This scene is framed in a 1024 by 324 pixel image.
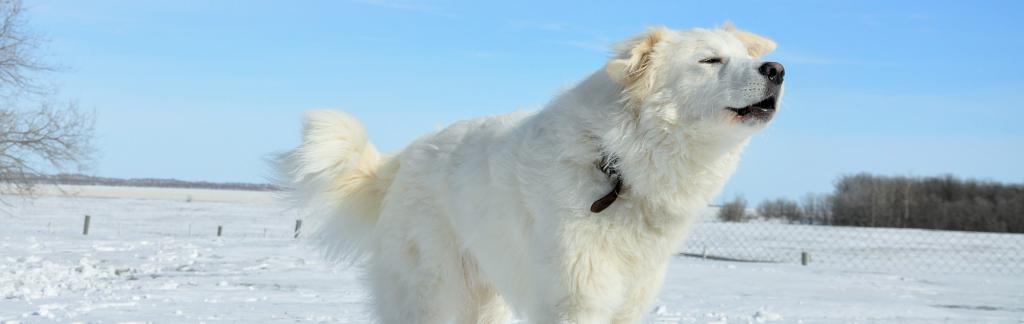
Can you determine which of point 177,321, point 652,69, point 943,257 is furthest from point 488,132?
point 943,257

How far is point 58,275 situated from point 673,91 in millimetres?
12096

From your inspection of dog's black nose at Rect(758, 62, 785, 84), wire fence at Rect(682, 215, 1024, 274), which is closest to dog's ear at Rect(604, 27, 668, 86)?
dog's black nose at Rect(758, 62, 785, 84)

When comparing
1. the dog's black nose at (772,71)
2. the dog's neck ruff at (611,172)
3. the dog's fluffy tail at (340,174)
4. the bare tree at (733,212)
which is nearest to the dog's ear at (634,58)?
the dog's neck ruff at (611,172)

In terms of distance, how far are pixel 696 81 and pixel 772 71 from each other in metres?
0.29

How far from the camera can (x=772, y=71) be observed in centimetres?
322

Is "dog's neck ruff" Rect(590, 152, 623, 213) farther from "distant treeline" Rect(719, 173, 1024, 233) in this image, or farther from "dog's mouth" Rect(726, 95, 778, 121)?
"distant treeline" Rect(719, 173, 1024, 233)

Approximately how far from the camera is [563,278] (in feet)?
10.6

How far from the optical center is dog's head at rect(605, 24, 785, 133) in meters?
3.22

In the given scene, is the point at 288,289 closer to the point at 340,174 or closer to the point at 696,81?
the point at 340,174

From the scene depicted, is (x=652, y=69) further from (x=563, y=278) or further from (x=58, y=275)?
(x=58, y=275)

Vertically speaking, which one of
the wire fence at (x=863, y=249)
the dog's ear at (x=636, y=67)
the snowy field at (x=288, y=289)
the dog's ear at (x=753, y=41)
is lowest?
the snowy field at (x=288, y=289)

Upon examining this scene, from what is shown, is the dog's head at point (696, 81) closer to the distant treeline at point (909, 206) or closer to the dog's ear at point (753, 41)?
the dog's ear at point (753, 41)

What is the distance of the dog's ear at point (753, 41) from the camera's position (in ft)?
12.5

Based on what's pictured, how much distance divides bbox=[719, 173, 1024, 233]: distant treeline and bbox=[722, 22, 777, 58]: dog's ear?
35628 mm
